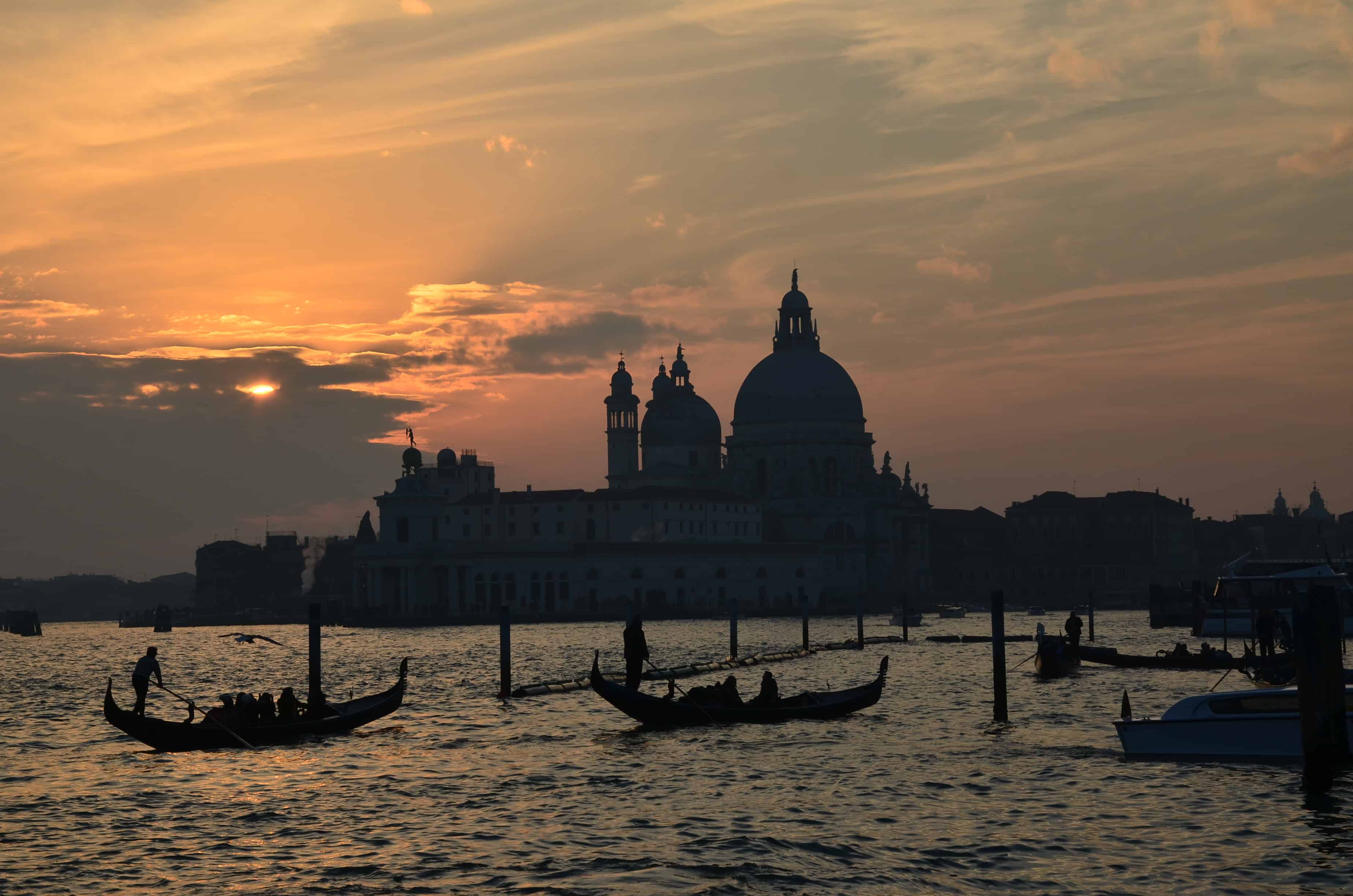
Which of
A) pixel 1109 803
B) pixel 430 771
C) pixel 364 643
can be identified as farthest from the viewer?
pixel 364 643

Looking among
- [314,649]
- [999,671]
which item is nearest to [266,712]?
[314,649]

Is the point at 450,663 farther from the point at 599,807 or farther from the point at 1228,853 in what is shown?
the point at 1228,853

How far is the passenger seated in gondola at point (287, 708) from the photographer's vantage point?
36094mm

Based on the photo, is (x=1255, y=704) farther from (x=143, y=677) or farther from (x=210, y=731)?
(x=143, y=677)

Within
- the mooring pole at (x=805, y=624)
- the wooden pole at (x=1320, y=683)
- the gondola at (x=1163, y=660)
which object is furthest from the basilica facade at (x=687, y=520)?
the wooden pole at (x=1320, y=683)

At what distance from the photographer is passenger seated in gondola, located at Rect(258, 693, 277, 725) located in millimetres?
35719

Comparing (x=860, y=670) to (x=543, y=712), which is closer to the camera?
(x=543, y=712)

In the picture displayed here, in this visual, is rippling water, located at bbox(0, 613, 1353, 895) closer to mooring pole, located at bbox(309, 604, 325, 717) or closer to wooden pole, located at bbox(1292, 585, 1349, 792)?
wooden pole, located at bbox(1292, 585, 1349, 792)

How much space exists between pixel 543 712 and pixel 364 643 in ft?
214

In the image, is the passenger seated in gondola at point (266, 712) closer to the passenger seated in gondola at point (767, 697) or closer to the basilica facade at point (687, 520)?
the passenger seated in gondola at point (767, 697)

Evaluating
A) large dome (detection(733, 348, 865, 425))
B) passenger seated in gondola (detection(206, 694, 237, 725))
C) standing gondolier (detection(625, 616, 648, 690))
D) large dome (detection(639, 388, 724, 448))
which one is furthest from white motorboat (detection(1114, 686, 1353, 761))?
large dome (detection(639, 388, 724, 448))

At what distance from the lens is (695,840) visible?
79.8ft

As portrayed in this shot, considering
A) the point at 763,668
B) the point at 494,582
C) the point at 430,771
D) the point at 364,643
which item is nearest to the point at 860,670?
the point at 763,668

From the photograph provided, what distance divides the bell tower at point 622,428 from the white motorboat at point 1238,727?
485 ft
